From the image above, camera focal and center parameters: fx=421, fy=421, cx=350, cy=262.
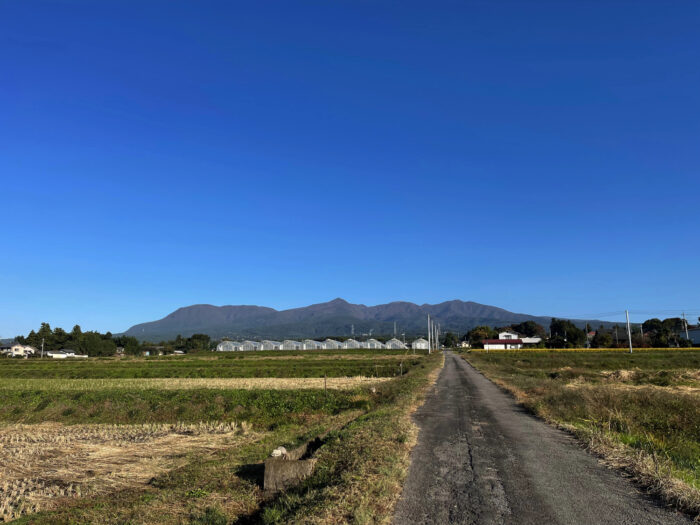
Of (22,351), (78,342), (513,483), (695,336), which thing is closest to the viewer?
(513,483)

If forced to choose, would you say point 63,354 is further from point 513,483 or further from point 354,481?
point 513,483

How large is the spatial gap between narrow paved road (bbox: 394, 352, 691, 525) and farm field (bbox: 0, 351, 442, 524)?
2.39ft

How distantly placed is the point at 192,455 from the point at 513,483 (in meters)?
11.8

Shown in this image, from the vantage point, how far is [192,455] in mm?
15906

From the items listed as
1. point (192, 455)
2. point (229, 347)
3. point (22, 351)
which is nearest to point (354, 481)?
point (192, 455)

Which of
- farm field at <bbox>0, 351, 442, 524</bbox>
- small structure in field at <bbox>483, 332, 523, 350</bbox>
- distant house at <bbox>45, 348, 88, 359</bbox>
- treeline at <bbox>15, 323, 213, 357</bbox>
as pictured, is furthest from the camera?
treeline at <bbox>15, 323, 213, 357</bbox>

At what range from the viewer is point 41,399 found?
30.3m

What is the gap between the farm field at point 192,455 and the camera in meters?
9.12

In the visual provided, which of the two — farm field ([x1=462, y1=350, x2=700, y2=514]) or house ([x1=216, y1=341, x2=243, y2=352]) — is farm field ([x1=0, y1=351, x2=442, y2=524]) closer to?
farm field ([x1=462, y1=350, x2=700, y2=514])

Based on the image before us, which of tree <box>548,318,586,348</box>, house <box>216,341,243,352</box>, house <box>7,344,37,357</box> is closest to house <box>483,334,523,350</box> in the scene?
tree <box>548,318,586,348</box>

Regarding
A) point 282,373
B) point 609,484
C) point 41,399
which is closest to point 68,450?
point 41,399

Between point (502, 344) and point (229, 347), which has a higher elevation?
point (502, 344)

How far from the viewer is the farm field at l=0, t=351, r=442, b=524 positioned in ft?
29.9

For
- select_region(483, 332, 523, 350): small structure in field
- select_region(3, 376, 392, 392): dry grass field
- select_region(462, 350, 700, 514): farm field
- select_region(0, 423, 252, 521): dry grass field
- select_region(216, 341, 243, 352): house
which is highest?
select_region(462, 350, 700, 514): farm field
